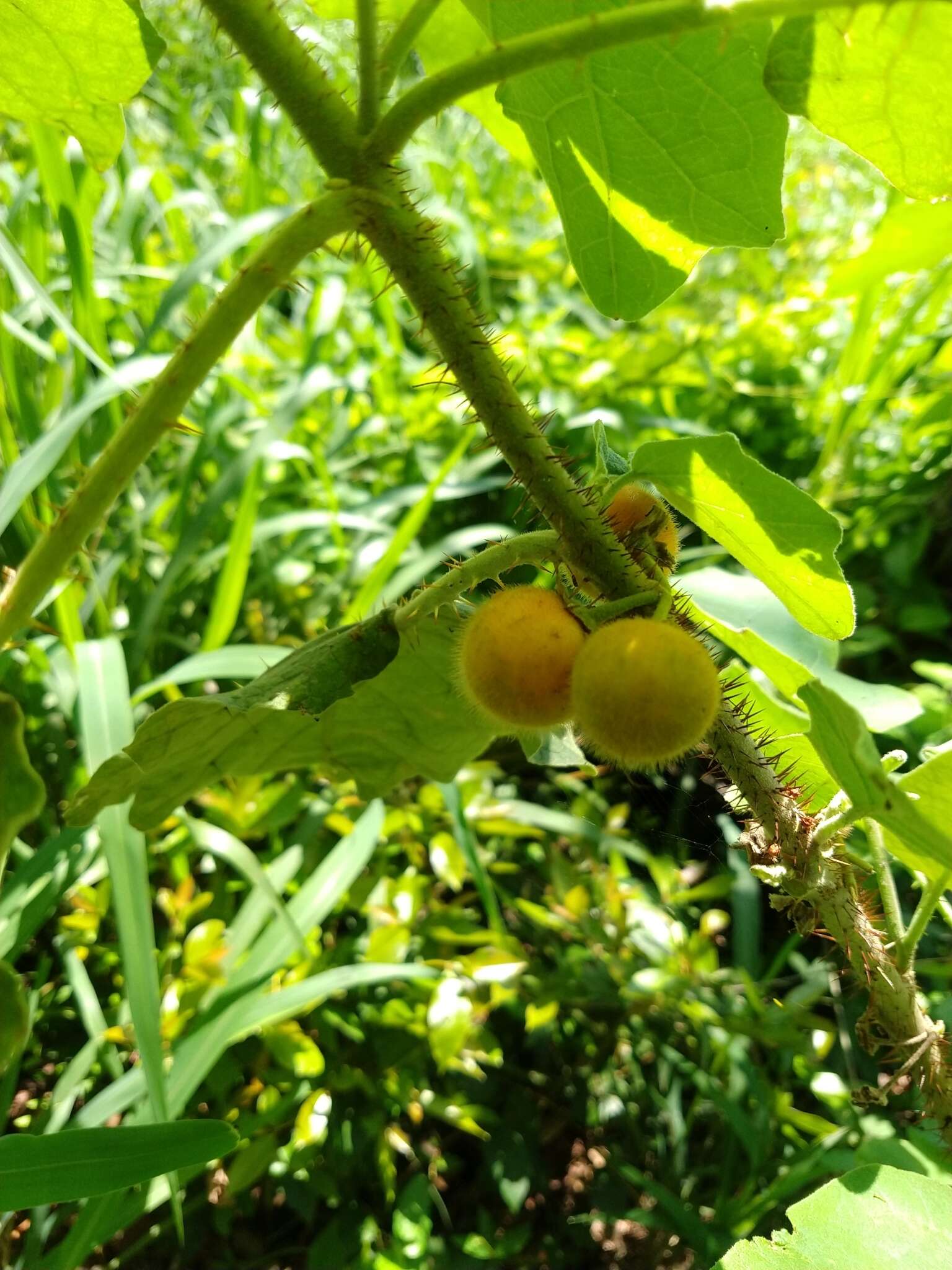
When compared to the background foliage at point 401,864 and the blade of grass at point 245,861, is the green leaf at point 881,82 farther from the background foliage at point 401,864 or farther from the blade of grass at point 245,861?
the blade of grass at point 245,861

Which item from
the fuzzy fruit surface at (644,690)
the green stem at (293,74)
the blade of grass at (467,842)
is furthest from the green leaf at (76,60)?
the blade of grass at (467,842)

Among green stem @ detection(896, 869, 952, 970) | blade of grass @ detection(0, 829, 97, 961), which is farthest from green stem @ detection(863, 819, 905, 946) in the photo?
blade of grass @ detection(0, 829, 97, 961)

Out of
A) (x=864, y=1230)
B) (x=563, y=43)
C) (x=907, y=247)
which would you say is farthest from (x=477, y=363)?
(x=864, y=1230)

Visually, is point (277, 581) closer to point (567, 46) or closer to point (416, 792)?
point (416, 792)

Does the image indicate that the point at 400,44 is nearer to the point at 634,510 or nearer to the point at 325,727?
the point at 634,510

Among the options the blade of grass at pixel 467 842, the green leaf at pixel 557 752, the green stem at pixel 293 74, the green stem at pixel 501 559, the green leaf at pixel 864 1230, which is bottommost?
the green leaf at pixel 864 1230

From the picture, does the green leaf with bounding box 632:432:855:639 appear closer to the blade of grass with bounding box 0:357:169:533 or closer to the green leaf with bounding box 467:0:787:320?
the green leaf with bounding box 467:0:787:320
